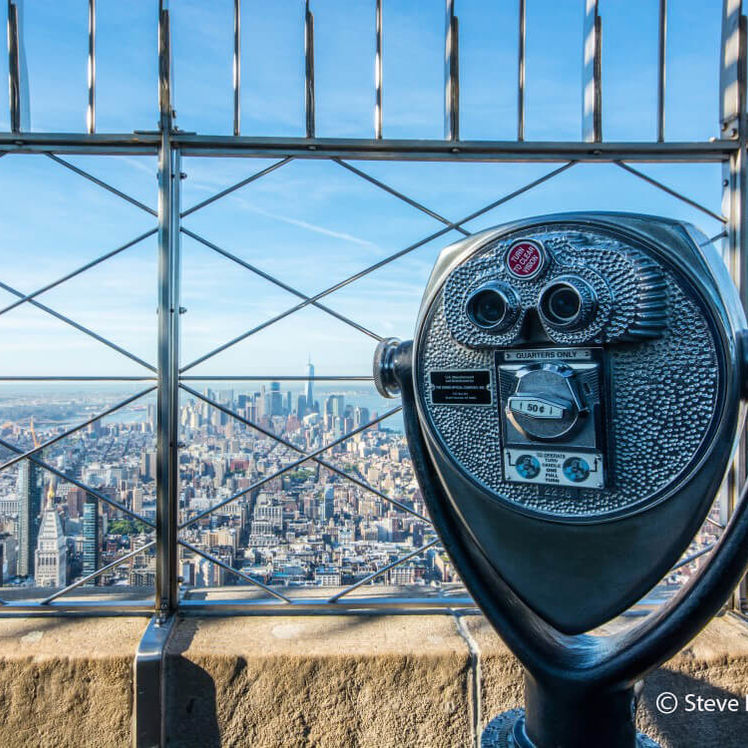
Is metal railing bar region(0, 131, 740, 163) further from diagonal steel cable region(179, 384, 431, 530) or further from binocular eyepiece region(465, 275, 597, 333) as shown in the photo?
binocular eyepiece region(465, 275, 597, 333)

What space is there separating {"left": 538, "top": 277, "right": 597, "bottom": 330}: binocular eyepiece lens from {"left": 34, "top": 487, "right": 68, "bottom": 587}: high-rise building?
5.26ft

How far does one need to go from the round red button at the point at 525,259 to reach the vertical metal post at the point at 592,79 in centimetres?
113

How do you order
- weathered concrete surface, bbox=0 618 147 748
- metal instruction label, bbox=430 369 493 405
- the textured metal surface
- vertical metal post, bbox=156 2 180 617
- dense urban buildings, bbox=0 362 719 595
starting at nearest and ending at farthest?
the textured metal surface < metal instruction label, bbox=430 369 493 405 < weathered concrete surface, bbox=0 618 147 748 < vertical metal post, bbox=156 2 180 617 < dense urban buildings, bbox=0 362 719 595

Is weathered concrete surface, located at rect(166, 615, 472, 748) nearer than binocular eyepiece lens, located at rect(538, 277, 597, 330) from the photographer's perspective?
No

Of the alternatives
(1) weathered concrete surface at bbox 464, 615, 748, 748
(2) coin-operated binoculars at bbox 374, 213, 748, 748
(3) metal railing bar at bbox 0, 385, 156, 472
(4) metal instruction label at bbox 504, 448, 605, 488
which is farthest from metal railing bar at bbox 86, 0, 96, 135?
(1) weathered concrete surface at bbox 464, 615, 748, 748

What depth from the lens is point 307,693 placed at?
1.52m

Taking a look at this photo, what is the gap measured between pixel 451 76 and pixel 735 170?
2.76ft

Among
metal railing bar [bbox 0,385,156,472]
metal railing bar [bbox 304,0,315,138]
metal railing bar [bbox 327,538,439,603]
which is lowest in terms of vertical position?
metal railing bar [bbox 327,538,439,603]

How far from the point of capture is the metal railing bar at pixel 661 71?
1735mm

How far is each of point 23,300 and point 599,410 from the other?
1.59 meters

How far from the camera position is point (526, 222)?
83cm

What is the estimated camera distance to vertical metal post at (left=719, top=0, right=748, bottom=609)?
1700mm

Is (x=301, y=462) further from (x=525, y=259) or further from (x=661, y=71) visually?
(x=661, y=71)

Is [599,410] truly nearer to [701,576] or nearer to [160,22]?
[701,576]
